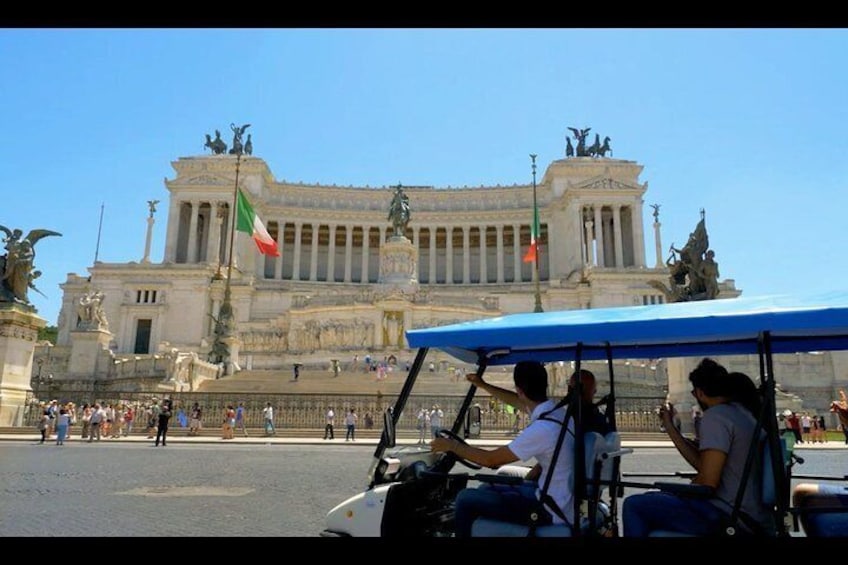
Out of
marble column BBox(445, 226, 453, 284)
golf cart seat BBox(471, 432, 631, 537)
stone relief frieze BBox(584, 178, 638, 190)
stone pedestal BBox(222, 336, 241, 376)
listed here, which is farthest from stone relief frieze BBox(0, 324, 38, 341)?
stone relief frieze BBox(584, 178, 638, 190)

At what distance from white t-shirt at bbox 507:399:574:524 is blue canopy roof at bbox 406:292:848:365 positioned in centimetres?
60

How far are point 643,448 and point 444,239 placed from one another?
6747 cm

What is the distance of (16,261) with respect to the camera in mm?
21484

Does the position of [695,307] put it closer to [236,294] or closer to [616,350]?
[616,350]

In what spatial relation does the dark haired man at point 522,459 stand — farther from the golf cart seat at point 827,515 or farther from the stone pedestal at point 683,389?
the stone pedestal at point 683,389

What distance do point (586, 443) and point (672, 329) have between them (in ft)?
3.43

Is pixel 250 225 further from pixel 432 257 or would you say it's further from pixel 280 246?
pixel 432 257

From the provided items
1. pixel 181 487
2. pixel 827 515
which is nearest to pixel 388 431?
pixel 827 515

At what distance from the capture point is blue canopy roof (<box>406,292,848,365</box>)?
3.93 m

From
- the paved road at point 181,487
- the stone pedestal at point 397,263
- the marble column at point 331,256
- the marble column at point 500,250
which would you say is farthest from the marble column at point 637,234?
the paved road at point 181,487

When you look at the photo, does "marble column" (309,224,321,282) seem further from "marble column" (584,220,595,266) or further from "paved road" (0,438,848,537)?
"paved road" (0,438,848,537)

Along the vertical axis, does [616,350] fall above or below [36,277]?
below
